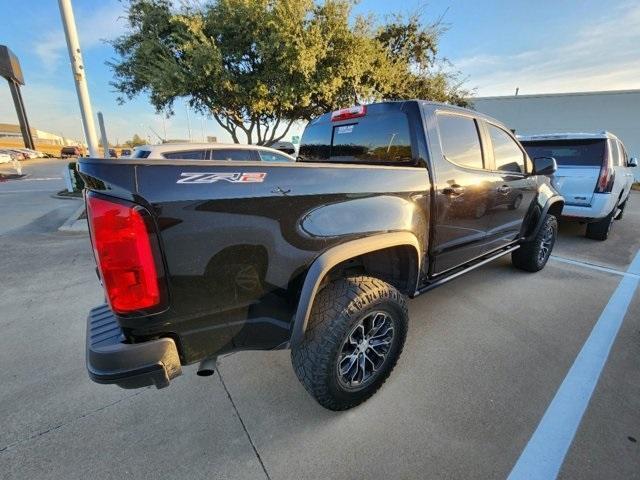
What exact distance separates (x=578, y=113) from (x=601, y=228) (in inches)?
881

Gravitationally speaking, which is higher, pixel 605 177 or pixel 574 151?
pixel 574 151

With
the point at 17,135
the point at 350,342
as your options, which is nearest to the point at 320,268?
the point at 350,342

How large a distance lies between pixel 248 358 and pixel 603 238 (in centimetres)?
665

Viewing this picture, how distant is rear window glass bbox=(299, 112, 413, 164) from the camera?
8.41ft

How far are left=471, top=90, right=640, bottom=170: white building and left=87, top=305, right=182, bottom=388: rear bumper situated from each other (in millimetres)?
28728

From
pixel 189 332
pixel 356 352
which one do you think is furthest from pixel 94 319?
pixel 356 352

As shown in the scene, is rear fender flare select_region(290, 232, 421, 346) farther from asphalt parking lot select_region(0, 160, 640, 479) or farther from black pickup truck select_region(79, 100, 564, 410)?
asphalt parking lot select_region(0, 160, 640, 479)

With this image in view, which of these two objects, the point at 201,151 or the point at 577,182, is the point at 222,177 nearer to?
the point at 201,151

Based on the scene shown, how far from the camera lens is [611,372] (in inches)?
95.9

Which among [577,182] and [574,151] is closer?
[577,182]

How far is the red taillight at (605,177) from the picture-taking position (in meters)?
5.18

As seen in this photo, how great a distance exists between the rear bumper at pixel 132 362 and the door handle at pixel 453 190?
213 centimetres

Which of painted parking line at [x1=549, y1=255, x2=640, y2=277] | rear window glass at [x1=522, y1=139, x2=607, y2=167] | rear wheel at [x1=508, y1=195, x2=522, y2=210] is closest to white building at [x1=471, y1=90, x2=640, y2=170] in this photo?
rear window glass at [x1=522, y1=139, x2=607, y2=167]

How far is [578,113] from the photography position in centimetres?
2223
